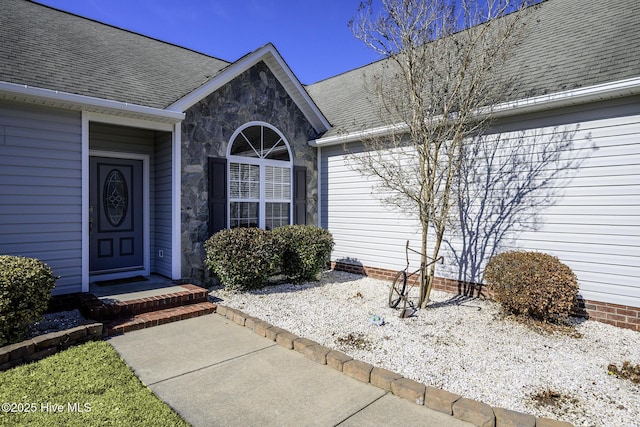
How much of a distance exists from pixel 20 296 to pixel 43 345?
2.02 feet

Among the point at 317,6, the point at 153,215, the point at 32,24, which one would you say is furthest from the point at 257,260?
the point at 317,6

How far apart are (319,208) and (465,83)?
15.7ft

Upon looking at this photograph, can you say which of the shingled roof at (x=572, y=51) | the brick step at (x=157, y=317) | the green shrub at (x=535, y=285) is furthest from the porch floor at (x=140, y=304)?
the shingled roof at (x=572, y=51)

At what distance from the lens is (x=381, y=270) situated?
793 centimetres

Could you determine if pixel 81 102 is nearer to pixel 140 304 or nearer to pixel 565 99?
pixel 140 304

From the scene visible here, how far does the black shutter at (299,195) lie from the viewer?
8.52 m

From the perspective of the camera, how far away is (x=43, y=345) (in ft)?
12.8

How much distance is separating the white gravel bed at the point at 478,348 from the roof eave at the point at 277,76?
12.0ft

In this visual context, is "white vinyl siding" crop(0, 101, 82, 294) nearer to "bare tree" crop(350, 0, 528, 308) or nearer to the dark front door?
the dark front door

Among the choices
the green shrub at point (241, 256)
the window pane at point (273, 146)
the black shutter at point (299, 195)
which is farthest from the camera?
the black shutter at point (299, 195)

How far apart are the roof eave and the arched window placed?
0.98 metres

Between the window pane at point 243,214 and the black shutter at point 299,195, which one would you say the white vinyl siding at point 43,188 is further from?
the black shutter at point 299,195

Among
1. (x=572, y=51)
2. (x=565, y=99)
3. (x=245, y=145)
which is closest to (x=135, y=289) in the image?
(x=245, y=145)

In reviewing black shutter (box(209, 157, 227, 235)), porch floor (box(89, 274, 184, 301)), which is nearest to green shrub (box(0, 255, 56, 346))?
porch floor (box(89, 274, 184, 301))
